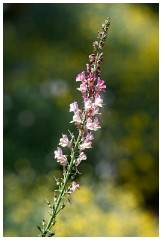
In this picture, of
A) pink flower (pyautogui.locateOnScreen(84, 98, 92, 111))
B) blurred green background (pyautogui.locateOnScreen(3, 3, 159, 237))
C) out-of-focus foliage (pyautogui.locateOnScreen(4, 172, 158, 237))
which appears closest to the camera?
pink flower (pyautogui.locateOnScreen(84, 98, 92, 111))

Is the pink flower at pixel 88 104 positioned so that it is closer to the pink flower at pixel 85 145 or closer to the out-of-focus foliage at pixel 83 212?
the pink flower at pixel 85 145

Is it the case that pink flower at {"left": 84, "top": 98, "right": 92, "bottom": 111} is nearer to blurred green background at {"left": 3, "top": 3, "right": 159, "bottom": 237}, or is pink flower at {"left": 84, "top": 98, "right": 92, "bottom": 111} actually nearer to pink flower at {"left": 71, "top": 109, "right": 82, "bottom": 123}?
pink flower at {"left": 71, "top": 109, "right": 82, "bottom": 123}

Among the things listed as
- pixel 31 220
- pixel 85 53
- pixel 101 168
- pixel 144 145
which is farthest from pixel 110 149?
pixel 31 220

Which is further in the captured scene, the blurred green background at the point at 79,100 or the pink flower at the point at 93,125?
the blurred green background at the point at 79,100

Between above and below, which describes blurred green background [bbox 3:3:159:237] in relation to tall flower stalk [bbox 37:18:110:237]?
above

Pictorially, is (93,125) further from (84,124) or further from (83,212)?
(83,212)

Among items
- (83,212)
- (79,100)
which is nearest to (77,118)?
(83,212)

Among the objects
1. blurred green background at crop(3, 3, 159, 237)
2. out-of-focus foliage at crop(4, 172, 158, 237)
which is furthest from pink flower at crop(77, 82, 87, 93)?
blurred green background at crop(3, 3, 159, 237)

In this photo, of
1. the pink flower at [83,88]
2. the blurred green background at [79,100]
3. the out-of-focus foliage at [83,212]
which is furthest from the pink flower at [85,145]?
the blurred green background at [79,100]

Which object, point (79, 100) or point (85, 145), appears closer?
point (85, 145)
